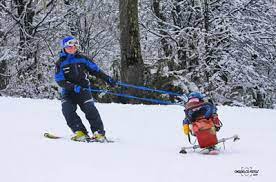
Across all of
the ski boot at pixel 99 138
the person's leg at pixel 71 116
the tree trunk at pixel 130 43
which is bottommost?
the ski boot at pixel 99 138

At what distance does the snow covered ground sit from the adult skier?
49 centimetres

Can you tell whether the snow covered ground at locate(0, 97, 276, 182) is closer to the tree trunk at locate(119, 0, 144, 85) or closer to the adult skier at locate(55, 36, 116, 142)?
the adult skier at locate(55, 36, 116, 142)

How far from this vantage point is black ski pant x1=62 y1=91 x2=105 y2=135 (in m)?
7.43

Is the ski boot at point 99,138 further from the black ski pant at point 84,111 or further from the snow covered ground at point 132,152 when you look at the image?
the snow covered ground at point 132,152

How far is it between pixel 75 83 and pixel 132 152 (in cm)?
185

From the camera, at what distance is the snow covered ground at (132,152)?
186 inches

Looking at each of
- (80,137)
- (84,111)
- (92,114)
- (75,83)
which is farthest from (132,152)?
(75,83)

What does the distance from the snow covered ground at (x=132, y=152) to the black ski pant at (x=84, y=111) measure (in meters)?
0.41

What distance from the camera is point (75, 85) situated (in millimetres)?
7266

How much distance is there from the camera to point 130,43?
12.5m

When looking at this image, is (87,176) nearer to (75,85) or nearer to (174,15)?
(75,85)

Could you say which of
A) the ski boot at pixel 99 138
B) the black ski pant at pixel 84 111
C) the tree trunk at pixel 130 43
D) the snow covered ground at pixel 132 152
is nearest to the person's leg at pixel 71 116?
the black ski pant at pixel 84 111

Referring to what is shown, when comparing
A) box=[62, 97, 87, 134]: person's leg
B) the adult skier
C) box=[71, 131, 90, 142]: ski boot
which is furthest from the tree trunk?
box=[71, 131, 90, 142]: ski boot

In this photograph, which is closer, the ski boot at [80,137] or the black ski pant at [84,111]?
the ski boot at [80,137]
